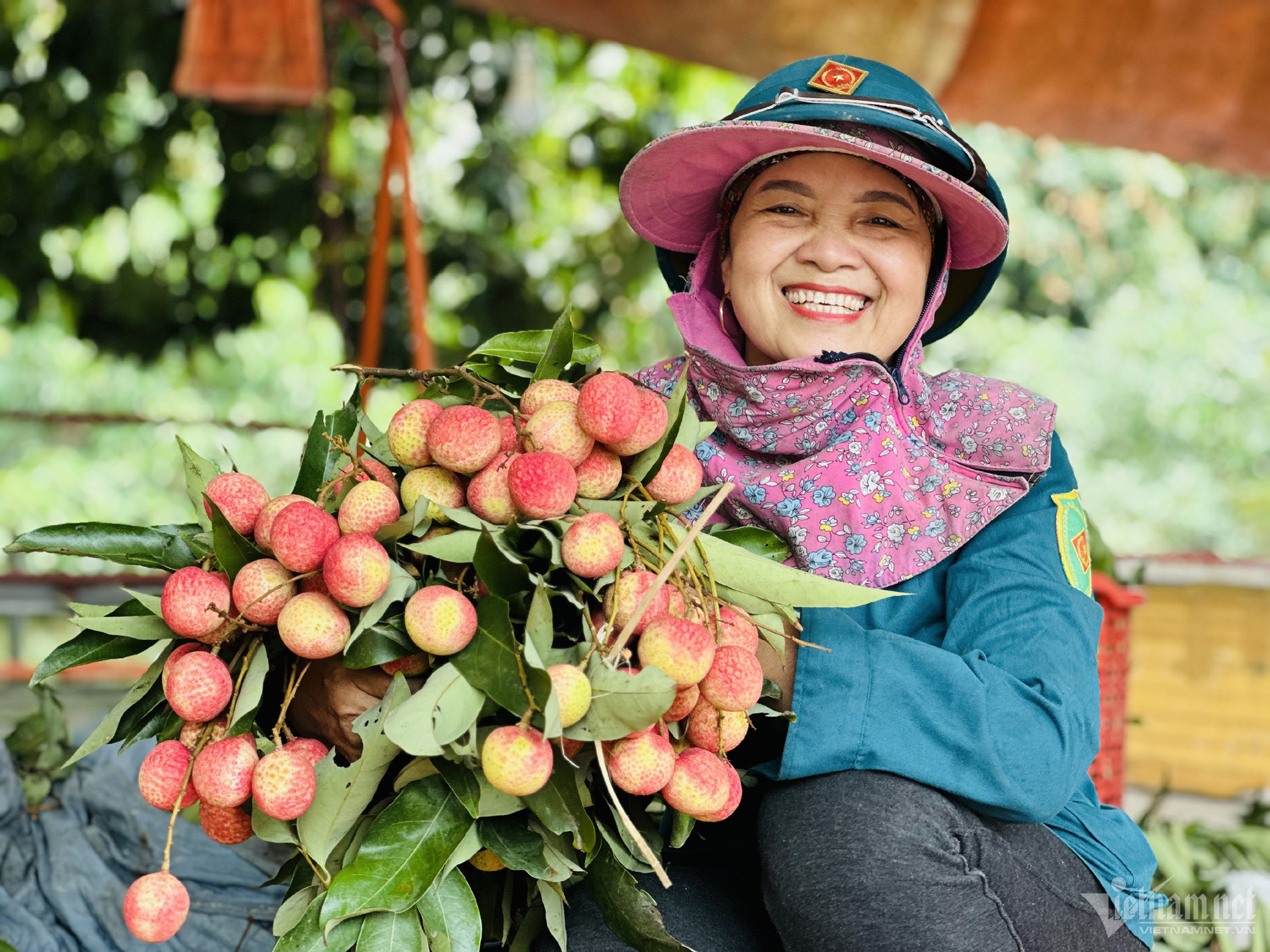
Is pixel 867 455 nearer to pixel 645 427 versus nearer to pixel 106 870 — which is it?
pixel 645 427

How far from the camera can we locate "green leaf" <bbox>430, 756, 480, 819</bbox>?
88 cm

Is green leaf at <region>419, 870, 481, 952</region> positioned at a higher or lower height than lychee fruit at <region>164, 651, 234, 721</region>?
lower

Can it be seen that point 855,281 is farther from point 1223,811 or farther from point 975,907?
point 1223,811

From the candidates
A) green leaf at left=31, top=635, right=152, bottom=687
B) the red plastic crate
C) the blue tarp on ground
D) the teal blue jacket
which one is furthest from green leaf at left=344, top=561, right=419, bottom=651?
the red plastic crate

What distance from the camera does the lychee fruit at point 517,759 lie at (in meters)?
0.78

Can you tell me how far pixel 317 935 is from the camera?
2.98 feet

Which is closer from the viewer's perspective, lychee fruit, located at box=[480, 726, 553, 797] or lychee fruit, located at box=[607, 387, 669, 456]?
lychee fruit, located at box=[480, 726, 553, 797]

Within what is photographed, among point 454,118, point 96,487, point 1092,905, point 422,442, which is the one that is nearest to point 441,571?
point 422,442

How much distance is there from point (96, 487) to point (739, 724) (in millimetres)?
6371

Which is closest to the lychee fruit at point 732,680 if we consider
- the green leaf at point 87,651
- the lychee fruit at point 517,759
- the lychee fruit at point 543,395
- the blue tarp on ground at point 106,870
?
the lychee fruit at point 517,759

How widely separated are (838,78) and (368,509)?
2.33ft

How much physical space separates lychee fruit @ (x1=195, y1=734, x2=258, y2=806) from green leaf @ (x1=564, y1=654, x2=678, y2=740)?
23cm

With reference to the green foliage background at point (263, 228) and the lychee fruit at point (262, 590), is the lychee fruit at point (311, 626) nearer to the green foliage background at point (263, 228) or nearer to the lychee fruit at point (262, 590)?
the lychee fruit at point (262, 590)

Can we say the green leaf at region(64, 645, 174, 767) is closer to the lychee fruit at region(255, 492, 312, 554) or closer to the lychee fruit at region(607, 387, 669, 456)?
the lychee fruit at region(255, 492, 312, 554)
